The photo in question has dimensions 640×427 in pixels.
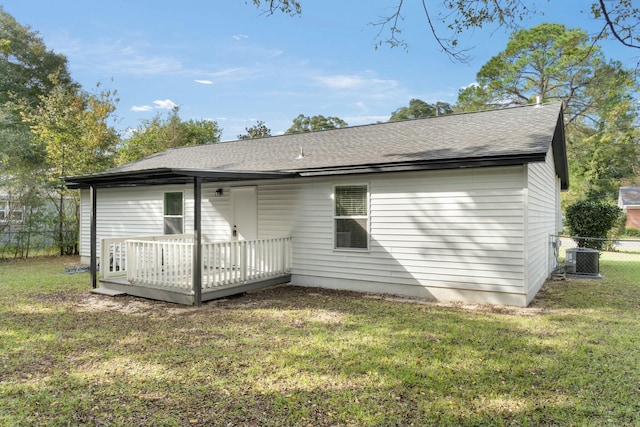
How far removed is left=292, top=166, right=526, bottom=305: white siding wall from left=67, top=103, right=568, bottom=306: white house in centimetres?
2

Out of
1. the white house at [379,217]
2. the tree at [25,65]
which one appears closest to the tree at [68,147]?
the white house at [379,217]

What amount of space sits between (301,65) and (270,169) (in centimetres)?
933

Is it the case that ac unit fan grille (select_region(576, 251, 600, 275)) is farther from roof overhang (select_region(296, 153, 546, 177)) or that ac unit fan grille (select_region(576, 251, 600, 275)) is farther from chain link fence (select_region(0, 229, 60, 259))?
chain link fence (select_region(0, 229, 60, 259))

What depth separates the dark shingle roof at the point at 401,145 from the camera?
665 cm

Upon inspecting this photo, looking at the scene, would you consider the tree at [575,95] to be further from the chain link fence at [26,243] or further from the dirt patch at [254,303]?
the chain link fence at [26,243]

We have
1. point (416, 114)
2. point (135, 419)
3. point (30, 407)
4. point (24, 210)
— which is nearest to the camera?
point (135, 419)

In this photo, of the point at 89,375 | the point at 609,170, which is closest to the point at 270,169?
the point at 89,375

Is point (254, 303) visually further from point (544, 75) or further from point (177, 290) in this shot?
point (544, 75)

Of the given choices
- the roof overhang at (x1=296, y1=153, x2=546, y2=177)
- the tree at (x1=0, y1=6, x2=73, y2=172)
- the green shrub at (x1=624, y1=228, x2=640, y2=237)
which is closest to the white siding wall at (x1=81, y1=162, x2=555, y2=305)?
the roof overhang at (x1=296, y1=153, x2=546, y2=177)

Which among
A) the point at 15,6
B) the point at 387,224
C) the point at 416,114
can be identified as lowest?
the point at 387,224

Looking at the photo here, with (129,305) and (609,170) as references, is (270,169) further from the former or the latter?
(609,170)

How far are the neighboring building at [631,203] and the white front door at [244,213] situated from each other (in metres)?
27.3

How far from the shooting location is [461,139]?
7695 millimetres

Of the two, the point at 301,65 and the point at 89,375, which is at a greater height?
the point at 301,65
